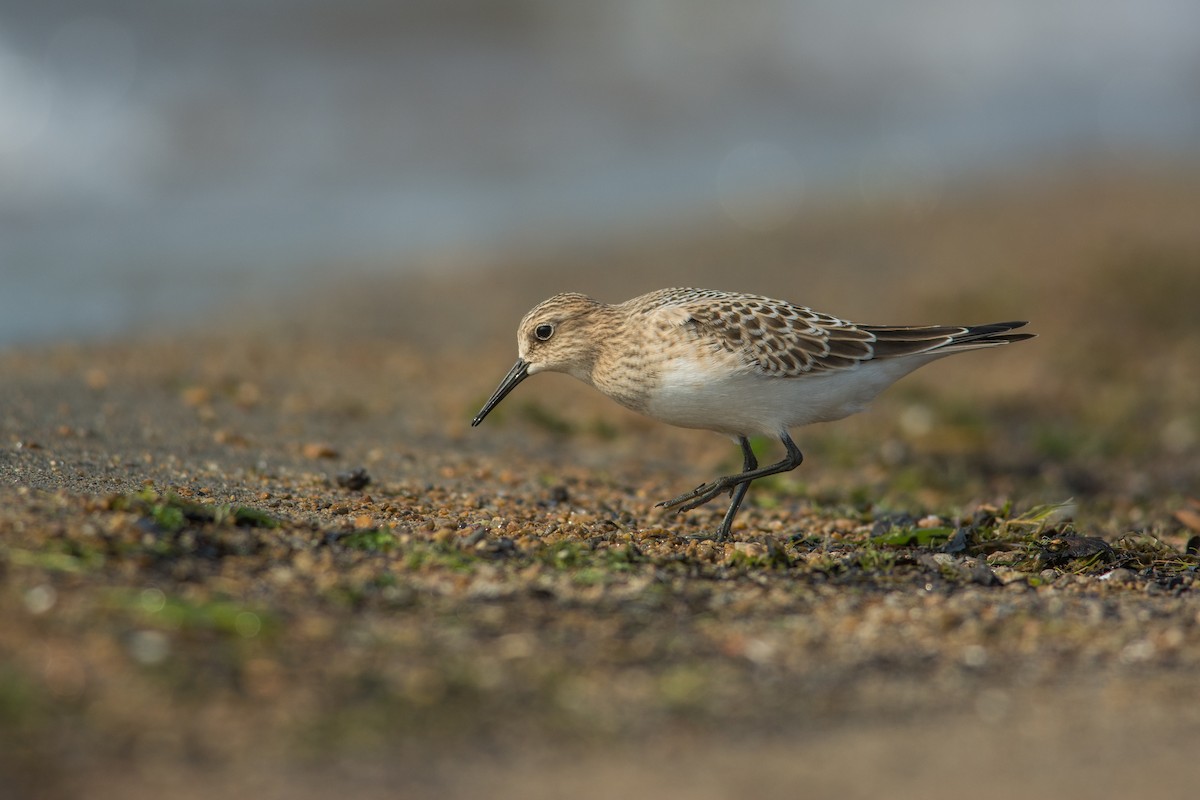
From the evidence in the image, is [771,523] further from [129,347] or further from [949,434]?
Answer: [129,347]

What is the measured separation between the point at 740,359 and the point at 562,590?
1.78 metres

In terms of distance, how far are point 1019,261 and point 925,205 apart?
244 cm

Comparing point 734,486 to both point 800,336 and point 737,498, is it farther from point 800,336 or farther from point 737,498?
point 800,336

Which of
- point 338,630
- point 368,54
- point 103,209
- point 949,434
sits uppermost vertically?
point 368,54

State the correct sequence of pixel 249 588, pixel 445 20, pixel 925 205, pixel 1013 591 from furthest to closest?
pixel 445 20
pixel 925 205
pixel 1013 591
pixel 249 588

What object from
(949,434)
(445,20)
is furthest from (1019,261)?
(445,20)

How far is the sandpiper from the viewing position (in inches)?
230

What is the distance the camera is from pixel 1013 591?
479cm

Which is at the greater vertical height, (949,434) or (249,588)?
(249,588)

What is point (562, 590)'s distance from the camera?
4.44m

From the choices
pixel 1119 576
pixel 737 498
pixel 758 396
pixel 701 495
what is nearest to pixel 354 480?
pixel 701 495

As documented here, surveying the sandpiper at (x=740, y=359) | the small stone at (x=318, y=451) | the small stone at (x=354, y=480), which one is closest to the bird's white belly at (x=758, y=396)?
the sandpiper at (x=740, y=359)

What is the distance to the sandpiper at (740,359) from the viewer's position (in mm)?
5836

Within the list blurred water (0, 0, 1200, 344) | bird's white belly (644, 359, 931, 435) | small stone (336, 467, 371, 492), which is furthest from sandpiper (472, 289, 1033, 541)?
blurred water (0, 0, 1200, 344)
